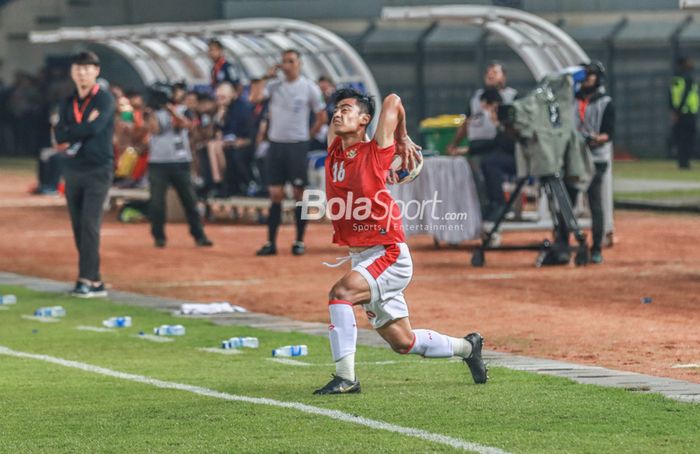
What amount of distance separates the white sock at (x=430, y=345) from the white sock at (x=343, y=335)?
37 cm

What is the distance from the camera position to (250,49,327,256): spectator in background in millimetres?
20797

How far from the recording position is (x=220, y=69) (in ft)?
91.4

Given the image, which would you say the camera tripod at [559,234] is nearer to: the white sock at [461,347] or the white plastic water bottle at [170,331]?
the white plastic water bottle at [170,331]

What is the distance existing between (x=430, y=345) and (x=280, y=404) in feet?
3.11

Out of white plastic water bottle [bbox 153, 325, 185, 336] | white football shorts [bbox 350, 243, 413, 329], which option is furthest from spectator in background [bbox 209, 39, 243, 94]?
white football shorts [bbox 350, 243, 413, 329]

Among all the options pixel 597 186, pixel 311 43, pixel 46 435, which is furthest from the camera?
pixel 311 43

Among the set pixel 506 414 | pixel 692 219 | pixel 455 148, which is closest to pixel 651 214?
pixel 692 219

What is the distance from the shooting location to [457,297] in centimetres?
1611

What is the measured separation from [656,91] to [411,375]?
3265 cm

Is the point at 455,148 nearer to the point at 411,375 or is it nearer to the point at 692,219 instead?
the point at 692,219

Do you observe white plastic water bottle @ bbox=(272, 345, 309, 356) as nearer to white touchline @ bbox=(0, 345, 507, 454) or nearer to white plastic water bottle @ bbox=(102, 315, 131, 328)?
white touchline @ bbox=(0, 345, 507, 454)

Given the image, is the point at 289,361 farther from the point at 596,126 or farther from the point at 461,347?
the point at 596,126

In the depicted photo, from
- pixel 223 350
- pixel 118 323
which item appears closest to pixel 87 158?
pixel 118 323

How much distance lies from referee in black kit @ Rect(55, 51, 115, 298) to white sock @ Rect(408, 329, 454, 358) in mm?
7085
